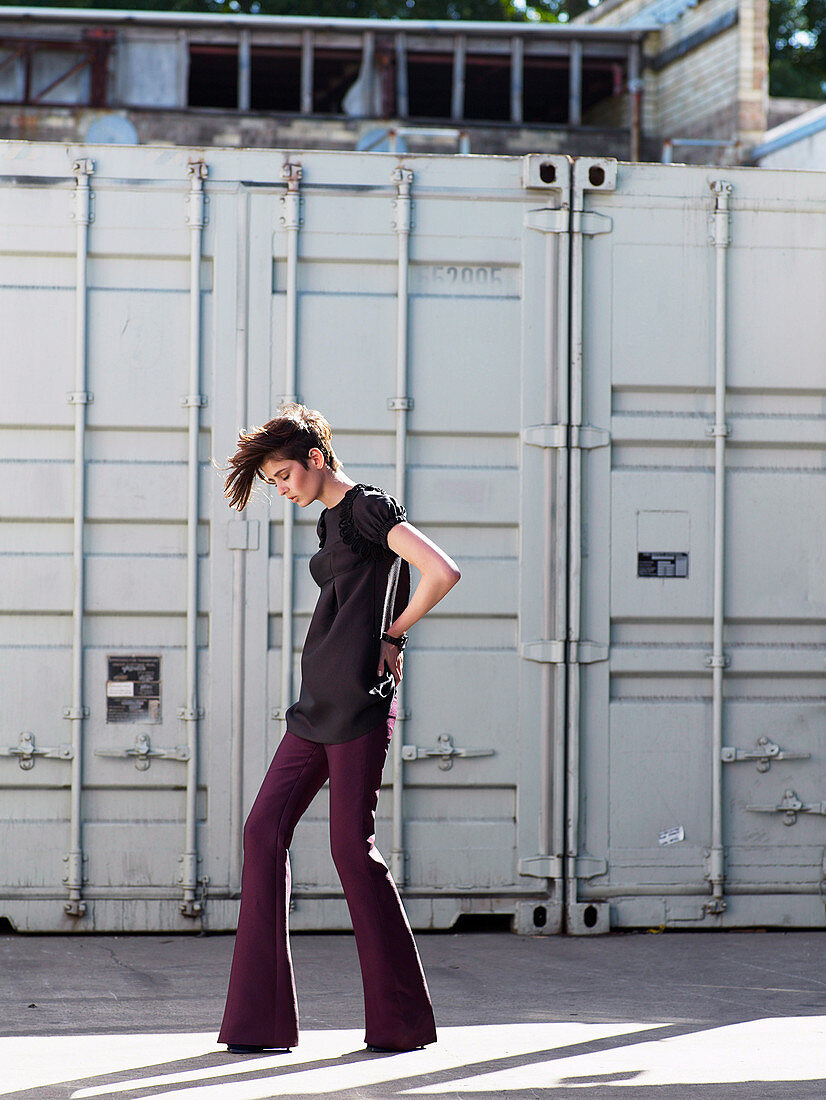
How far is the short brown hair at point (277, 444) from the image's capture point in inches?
143

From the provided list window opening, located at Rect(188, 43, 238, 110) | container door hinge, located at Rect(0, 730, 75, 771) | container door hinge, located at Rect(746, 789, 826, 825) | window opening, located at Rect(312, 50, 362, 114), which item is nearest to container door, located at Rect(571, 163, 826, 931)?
container door hinge, located at Rect(746, 789, 826, 825)

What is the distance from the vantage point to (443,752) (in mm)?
5438

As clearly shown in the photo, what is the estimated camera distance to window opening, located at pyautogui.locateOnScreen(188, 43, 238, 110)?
16.2 meters

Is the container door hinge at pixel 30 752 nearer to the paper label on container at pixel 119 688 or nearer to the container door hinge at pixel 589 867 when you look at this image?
the paper label on container at pixel 119 688

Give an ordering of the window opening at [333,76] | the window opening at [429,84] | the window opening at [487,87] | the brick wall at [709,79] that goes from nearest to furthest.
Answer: the brick wall at [709,79] → the window opening at [333,76] → the window opening at [429,84] → the window opening at [487,87]

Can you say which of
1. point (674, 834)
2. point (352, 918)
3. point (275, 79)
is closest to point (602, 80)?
point (275, 79)

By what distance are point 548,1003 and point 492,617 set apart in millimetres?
1697

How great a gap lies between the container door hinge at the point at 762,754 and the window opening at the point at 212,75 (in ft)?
43.5

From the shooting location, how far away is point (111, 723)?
5.38 m

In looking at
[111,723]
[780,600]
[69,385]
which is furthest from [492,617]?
[69,385]

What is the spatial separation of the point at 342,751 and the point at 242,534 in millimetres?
1998

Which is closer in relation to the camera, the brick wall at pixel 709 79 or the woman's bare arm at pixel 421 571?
the woman's bare arm at pixel 421 571

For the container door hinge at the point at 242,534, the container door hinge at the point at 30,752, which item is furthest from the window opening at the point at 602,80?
the container door hinge at the point at 30,752

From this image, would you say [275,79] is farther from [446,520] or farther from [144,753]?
[144,753]
